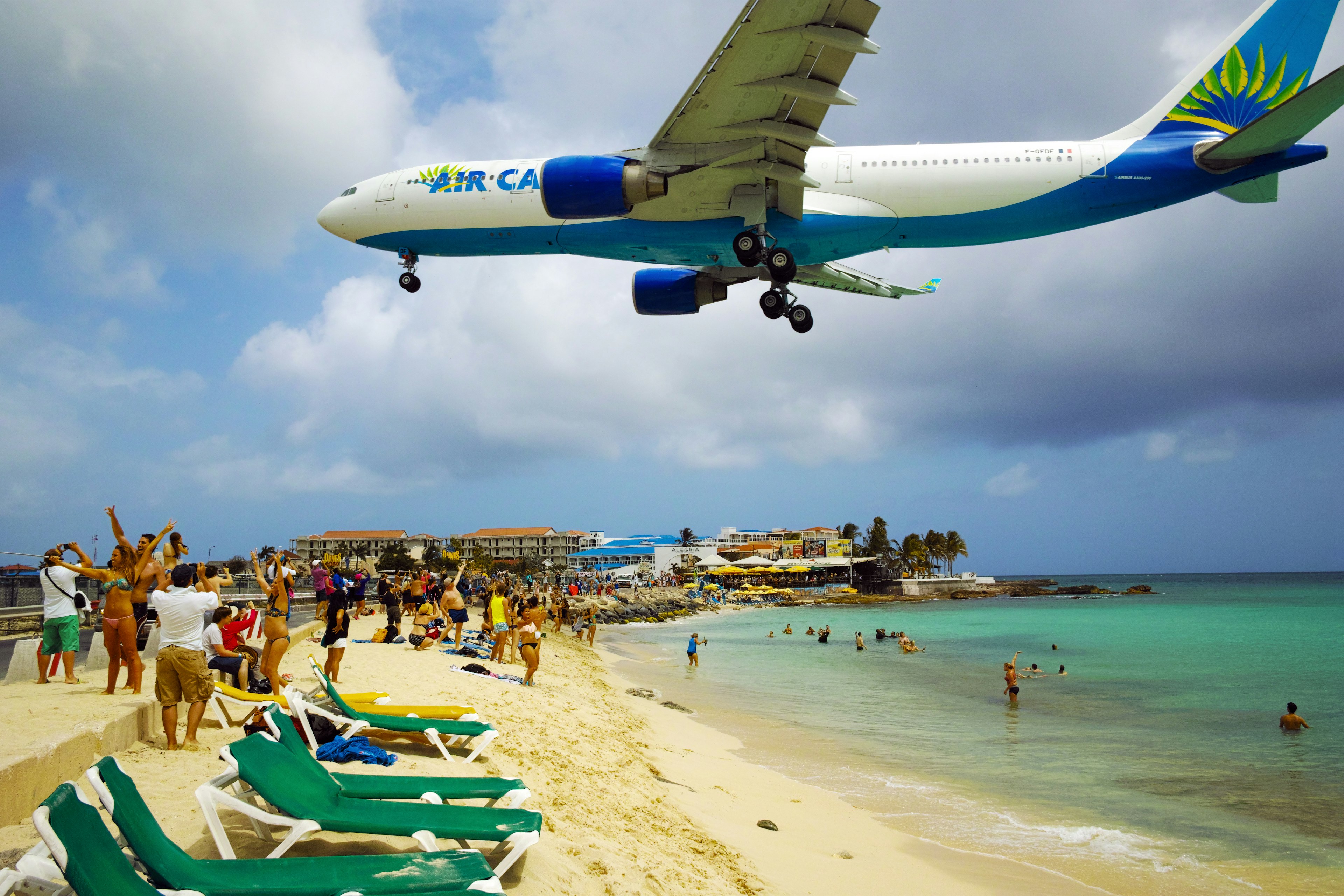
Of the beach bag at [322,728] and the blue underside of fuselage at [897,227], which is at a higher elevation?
the blue underside of fuselage at [897,227]

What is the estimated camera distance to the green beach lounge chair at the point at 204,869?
10.1ft

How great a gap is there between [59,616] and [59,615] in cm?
1

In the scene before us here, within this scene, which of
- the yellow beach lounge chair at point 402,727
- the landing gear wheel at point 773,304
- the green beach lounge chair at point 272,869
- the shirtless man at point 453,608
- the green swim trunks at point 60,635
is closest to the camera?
the green beach lounge chair at point 272,869

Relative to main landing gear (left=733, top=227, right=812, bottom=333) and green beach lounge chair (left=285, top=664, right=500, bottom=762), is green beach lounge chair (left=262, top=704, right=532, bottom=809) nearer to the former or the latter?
green beach lounge chair (left=285, top=664, right=500, bottom=762)

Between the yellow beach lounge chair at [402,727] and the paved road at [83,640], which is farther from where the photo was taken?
the paved road at [83,640]

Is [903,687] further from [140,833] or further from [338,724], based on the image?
[140,833]

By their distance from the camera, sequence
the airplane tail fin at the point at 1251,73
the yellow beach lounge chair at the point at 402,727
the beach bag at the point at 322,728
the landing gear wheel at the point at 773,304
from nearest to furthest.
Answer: the beach bag at the point at 322,728
the yellow beach lounge chair at the point at 402,727
the airplane tail fin at the point at 1251,73
the landing gear wheel at the point at 773,304

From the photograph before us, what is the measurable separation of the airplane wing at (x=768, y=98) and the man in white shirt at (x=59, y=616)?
403 inches

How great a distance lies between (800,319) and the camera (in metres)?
15.8

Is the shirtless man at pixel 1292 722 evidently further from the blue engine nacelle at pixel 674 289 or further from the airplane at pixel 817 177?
the blue engine nacelle at pixel 674 289

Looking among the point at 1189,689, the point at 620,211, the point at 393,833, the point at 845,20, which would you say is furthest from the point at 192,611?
the point at 1189,689

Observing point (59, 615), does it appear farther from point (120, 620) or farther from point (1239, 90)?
point (1239, 90)

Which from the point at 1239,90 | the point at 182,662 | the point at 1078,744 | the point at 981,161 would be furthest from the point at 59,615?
the point at 1239,90

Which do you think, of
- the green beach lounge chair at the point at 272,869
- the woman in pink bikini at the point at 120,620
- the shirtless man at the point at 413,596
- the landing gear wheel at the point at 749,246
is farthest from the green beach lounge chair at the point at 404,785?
the shirtless man at the point at 413,596
